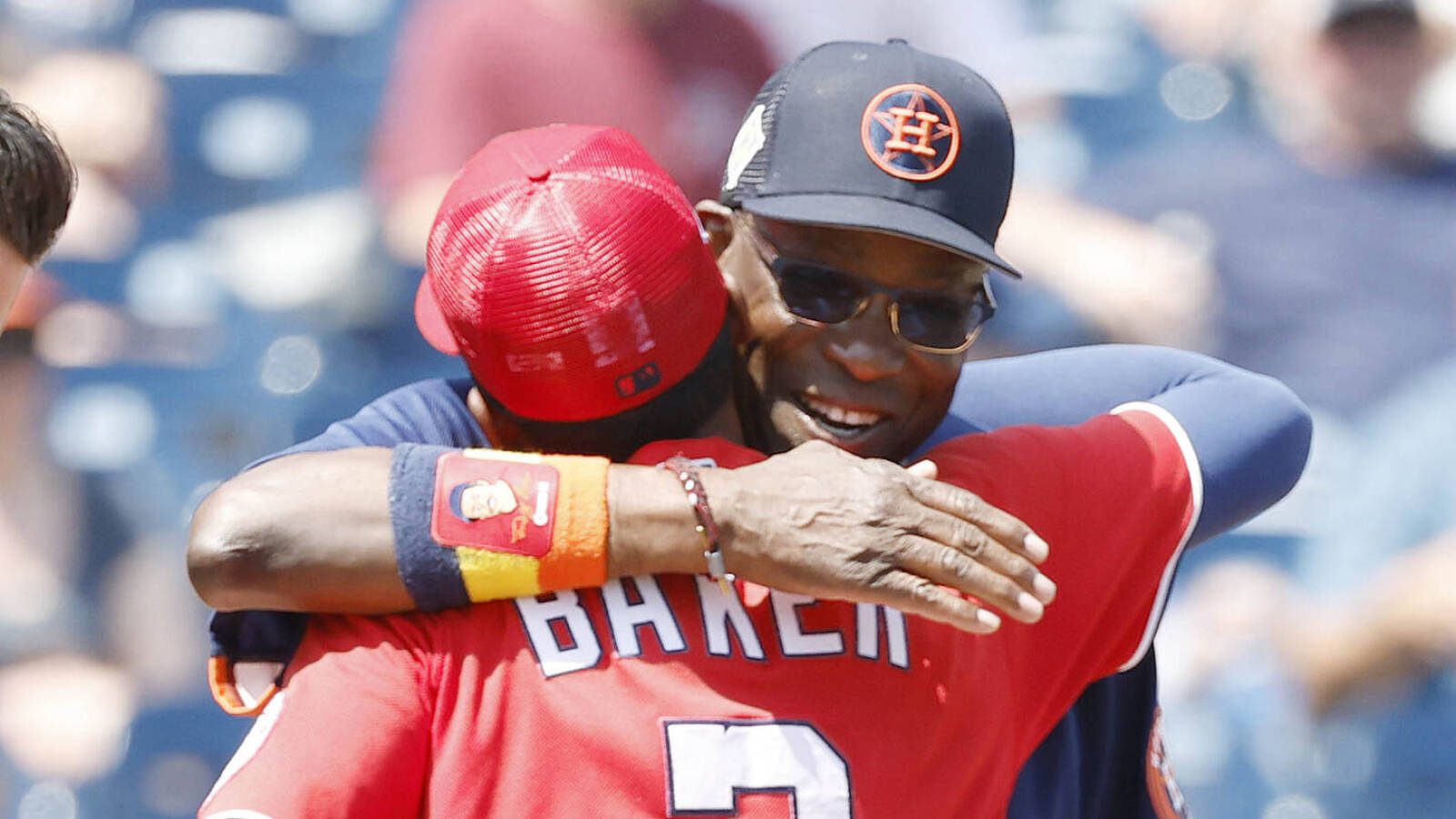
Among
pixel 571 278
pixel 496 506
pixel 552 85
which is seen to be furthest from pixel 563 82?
pixel 496 506

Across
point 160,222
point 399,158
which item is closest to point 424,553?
point 399,158

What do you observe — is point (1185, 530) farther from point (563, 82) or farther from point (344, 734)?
point (563, 82)

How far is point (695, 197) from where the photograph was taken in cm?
370

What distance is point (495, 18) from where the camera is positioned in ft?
12.0

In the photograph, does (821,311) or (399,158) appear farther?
(399,158)

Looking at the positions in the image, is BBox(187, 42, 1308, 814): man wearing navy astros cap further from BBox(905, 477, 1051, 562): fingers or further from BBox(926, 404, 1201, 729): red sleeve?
BBox(905, 477, 1051, 562): fingers

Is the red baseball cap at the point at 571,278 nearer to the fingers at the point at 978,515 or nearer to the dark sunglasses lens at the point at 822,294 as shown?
the dark sunglasses lens at the point at 822,294

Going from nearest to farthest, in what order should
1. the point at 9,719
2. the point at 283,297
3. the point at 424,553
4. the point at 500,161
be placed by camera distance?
the point at 424,553 < the point at 500,161 < the point at 9,719 < the point at 283,297

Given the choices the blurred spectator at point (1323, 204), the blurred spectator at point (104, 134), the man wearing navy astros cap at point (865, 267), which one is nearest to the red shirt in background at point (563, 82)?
the blurred spectator at point (104, 134)

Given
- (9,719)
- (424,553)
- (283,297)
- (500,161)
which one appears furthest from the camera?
(283,297)

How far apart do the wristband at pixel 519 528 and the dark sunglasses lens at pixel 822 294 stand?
1.35 ft

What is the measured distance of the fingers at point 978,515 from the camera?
171 centimetres

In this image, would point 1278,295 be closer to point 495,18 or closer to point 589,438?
point 495,18

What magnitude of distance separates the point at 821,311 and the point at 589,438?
325 millimetres
